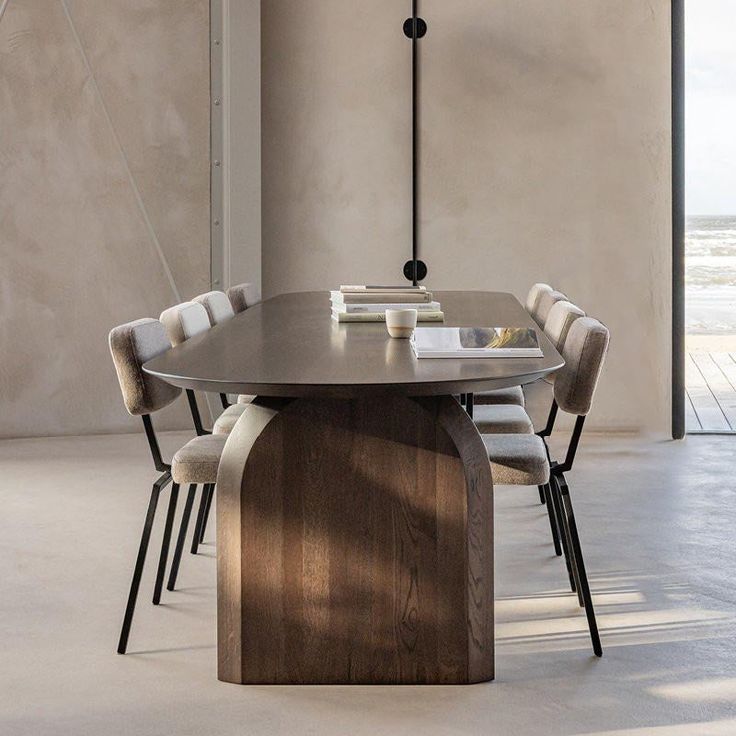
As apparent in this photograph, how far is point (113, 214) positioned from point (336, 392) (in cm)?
406

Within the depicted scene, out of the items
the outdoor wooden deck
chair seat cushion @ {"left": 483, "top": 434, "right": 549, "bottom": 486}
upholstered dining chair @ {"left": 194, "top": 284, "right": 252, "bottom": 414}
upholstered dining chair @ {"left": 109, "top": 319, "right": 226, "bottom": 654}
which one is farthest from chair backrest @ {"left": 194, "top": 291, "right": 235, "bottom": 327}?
the outdoor wooden deck

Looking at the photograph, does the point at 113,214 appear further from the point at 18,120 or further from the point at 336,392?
the point at 336,392

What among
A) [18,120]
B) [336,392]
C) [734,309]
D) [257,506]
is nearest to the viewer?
[336,392]

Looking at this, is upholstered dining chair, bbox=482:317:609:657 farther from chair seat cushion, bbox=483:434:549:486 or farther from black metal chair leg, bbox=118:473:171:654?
black metal chair leg, bbox=118:473:171:654

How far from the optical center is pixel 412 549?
2609 millimetres

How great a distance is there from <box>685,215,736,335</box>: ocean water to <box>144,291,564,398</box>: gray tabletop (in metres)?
10.8

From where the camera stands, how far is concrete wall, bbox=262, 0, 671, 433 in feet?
19.8

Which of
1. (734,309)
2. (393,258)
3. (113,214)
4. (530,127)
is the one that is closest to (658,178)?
(530,127)

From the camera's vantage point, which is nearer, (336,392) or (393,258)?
(336,392)

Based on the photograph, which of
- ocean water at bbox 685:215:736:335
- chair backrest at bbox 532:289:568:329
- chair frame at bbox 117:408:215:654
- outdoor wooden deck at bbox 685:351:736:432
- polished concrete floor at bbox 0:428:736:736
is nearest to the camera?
polished concrete floor at bbox 0:428:736:736

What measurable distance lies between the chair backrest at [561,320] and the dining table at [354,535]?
66 cm

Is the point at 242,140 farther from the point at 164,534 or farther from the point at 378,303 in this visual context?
the point at 164,534

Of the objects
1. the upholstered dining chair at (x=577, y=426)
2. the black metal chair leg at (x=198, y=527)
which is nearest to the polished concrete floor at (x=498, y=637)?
the black metal chair leg at (x=198, y=527)

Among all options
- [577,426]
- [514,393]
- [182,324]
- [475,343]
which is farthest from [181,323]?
[514,393]
